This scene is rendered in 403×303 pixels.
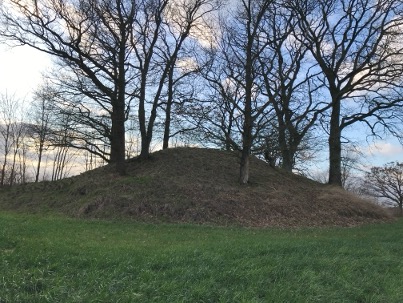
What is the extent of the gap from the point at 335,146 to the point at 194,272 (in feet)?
69.5

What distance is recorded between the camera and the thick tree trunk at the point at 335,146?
2533cm

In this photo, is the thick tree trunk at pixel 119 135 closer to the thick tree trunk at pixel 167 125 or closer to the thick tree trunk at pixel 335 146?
the thick tree trunk at pixel 167 125

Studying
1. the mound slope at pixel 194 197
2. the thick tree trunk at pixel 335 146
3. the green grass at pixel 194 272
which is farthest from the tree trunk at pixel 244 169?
the green grass at pixel 194 272

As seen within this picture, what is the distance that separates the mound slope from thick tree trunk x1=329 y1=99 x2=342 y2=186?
2484 mm

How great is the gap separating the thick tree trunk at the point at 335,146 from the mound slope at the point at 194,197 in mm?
2484

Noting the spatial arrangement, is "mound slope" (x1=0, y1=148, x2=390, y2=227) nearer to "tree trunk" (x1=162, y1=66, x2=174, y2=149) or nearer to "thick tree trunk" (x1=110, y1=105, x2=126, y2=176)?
"thick tree trunk" (x1=110, y1=105, x2=126, y2=176)

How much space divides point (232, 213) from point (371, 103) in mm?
14360

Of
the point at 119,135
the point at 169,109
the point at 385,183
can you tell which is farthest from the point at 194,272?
the point at 385,183

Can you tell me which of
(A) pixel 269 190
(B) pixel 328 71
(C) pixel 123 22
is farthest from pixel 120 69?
(B) pixel 328 71

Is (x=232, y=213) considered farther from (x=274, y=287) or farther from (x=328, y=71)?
(x=328, y=71)

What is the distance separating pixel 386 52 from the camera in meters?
24.1

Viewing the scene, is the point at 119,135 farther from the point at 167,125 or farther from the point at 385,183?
the point at 385,183

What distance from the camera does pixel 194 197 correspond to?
1670 centimetres

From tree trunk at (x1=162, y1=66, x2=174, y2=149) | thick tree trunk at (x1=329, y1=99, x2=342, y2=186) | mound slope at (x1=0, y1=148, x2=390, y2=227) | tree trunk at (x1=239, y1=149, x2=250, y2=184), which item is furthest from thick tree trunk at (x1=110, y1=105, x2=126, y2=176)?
thick tree trunk at (x1=329, y1=99, x2=342, y2=186)
